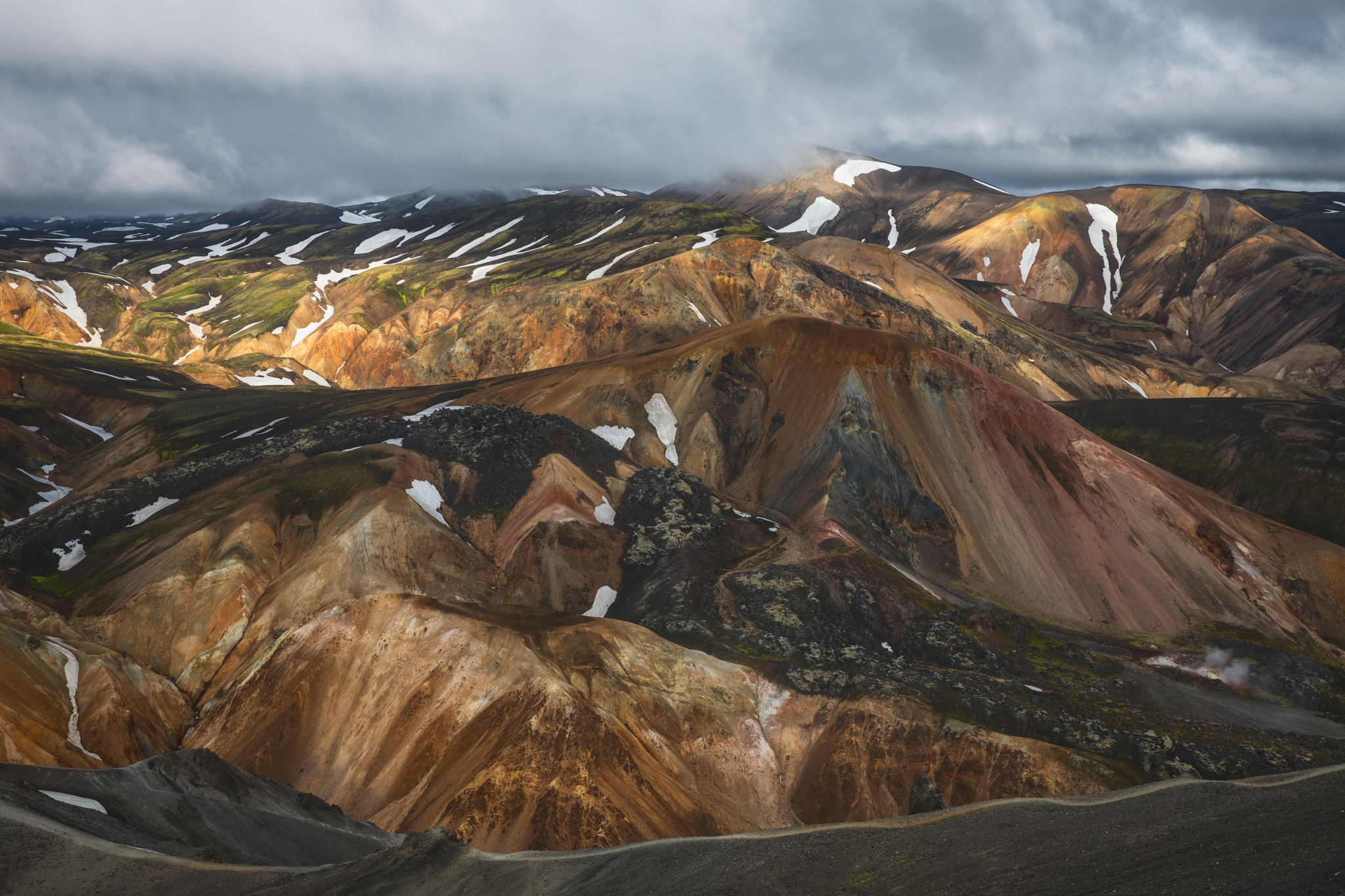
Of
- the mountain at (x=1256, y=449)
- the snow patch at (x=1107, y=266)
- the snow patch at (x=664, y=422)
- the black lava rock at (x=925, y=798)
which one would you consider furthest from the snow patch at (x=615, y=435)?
the snow patch at (x=1107, y=266)

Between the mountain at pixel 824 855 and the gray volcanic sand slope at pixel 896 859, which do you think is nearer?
the gray volcanic sand slope at pixel 896 859

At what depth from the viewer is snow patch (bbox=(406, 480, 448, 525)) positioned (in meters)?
48.4

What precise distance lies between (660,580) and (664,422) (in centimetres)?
2203

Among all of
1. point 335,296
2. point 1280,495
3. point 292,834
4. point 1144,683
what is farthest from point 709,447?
point 335,296

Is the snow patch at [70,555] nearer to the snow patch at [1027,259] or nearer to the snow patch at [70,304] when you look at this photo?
the snow patch at [70,304]

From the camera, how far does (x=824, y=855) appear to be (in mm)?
19047

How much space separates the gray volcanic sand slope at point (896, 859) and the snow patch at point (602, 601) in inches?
940

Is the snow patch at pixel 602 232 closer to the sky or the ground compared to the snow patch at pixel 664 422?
closer to the sky

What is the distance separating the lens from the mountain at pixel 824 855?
16.0 metres

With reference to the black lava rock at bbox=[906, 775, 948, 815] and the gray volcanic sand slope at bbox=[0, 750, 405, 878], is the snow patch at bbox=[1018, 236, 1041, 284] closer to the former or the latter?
the black lava rock at bbox=[906, 775, 948, 815]

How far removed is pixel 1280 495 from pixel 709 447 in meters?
56.2

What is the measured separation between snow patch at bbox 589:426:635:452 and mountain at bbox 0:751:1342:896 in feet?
137

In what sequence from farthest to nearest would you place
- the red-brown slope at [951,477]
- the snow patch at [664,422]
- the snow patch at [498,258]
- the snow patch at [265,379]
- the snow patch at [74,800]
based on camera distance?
the snow patch at [498,258]
the snow patch at [265,379]
the snow patch at [664,422]
the red-brown slope at [951,477]
the snow patch at [74,800]

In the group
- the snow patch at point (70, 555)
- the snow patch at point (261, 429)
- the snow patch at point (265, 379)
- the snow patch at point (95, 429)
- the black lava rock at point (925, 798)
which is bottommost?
the snow patch at point (95, 429)
